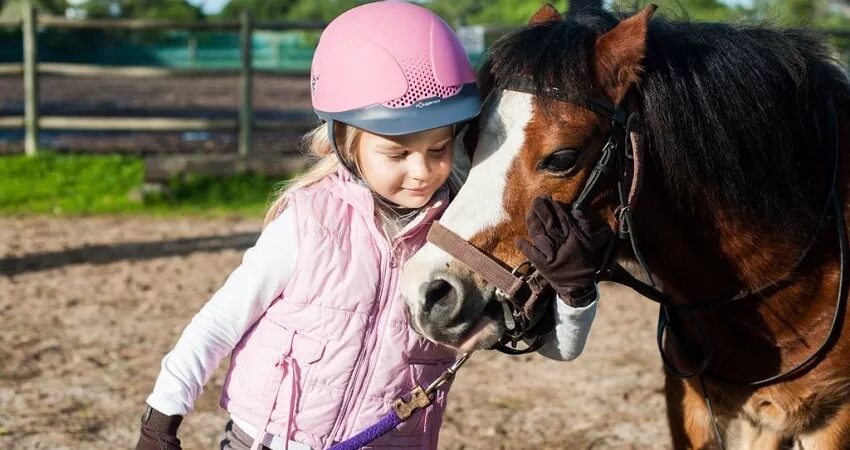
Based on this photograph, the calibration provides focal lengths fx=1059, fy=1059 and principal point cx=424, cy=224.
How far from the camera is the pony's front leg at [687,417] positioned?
9.52ft

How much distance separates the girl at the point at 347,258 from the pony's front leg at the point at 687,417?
2.26ft

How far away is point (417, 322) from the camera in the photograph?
2.19m

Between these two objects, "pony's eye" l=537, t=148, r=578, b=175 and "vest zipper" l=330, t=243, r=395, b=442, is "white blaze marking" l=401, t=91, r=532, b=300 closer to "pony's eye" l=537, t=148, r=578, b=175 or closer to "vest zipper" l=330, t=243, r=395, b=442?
"pony's eye" l=537, t=148, r=578, b=175

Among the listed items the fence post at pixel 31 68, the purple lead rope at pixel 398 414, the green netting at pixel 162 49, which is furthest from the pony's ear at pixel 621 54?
the green netting at pixel 162 49

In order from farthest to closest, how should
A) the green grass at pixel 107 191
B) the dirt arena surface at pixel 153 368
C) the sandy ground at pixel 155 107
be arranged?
1. the sandy ground at pixel 155 107
2. the green grass at pixel 107 191
3. the dirt arena surface at pixel 153 368

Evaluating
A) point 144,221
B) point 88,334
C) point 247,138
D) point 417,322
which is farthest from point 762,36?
point 247,138

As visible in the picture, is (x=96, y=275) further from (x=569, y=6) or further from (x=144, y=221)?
(x=569, y=6)

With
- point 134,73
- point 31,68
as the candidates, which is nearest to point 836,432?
point 134,73

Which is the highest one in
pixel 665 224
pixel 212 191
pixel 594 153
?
pixel 594 153

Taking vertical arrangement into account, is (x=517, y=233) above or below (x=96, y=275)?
above

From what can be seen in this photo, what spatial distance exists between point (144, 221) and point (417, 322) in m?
7.09

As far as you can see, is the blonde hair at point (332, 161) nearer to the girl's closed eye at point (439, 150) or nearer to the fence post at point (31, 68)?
the girl's closed eye at point (439, 150)

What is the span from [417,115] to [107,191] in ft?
26.7

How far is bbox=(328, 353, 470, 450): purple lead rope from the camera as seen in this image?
92.0 inches
